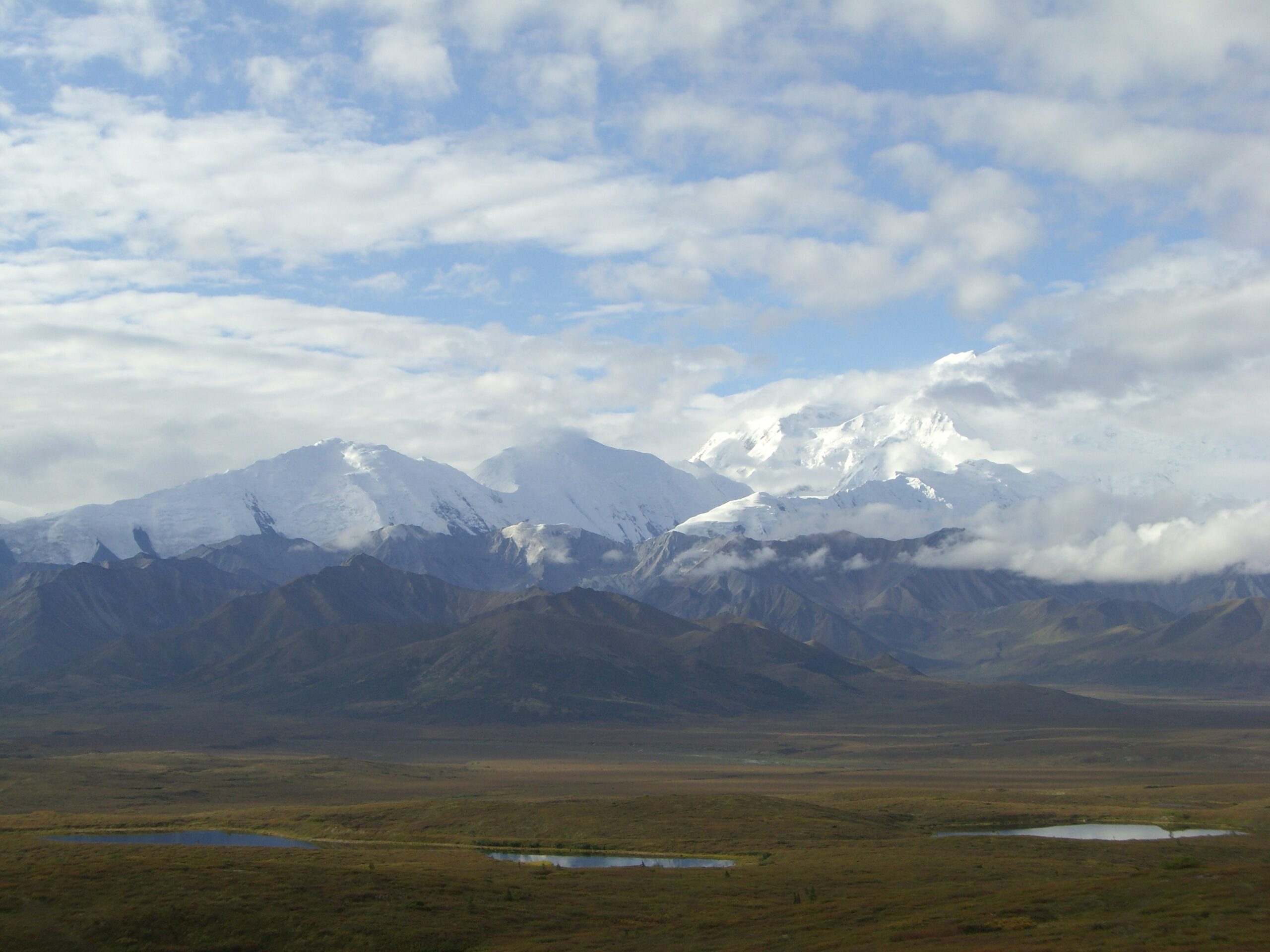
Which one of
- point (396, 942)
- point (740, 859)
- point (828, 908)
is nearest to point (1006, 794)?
point (740, 859)

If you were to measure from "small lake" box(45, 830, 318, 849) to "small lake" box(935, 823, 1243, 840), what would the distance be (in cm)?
5789

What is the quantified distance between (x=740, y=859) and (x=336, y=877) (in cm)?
3566

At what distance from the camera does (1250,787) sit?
551ft

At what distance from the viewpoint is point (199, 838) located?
108m

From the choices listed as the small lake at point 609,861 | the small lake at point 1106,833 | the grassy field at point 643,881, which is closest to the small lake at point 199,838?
the grassy field at point 643,881

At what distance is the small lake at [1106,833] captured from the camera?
111562mm

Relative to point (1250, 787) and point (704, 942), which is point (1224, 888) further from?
point (1250, 787)

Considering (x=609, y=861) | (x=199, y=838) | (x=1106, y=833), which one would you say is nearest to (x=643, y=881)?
(x=609, y=861)

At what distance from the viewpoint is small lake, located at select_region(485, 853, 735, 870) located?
91.3 m

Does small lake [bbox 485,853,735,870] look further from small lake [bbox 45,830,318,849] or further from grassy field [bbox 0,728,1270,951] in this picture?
small lake [bbox 45,830,318,849]

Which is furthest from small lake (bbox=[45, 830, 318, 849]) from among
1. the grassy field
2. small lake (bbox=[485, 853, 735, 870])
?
small lake (bbox=[485, 853, 735, 870])

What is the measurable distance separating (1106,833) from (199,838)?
8491cm

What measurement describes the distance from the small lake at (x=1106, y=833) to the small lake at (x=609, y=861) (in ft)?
87.0

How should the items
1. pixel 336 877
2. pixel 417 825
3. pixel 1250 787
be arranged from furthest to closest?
pixel 1250 787 < pixel 417 825 < pixel 336 877
